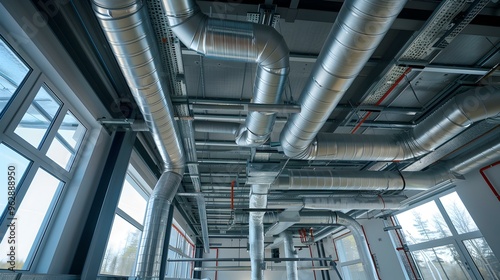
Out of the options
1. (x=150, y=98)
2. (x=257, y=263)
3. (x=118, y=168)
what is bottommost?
(x=257, y=263)

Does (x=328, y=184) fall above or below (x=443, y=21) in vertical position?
below

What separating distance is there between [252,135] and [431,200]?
17.0 feet

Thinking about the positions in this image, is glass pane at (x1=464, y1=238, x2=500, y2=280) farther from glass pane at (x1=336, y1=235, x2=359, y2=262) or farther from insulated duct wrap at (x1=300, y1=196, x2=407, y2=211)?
glass pane at (x1=336, y1=235, x2=359, y2=262)

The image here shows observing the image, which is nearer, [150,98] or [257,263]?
[150,98]

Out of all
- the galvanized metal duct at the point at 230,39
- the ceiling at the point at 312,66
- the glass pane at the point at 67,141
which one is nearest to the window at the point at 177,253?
the ceiling at the point at 312,66

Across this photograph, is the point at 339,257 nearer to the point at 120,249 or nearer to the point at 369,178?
the point at 369,178

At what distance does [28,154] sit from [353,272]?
30.9 ft

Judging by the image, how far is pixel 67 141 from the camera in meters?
2.24

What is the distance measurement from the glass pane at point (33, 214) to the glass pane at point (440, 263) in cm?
674

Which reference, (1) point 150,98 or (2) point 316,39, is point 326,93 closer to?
(2) point 316,39

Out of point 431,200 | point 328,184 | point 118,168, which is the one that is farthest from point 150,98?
point 431,200

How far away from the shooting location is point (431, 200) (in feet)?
16.7

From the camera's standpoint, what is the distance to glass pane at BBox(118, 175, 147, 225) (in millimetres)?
3256

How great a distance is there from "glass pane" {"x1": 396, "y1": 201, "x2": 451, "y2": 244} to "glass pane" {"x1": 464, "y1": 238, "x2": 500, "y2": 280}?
1.55 ft
